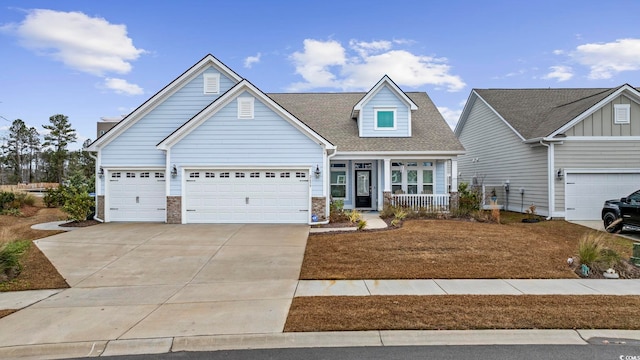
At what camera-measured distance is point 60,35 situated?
17375 millimetres

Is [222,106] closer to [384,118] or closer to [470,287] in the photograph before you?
[384,118]

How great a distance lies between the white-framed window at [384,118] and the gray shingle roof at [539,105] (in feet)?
21.3

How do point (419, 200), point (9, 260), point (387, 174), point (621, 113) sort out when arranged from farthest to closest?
1. point (387, 174)
2. point (419, 200)
3. point (621, 113)
4. point (9, 260)

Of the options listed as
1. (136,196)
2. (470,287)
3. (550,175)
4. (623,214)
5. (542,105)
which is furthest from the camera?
(542,105)

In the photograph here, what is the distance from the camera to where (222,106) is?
14.8 m

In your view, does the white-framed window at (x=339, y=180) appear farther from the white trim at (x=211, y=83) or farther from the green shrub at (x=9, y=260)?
the green shrub at (x=9, y=260)

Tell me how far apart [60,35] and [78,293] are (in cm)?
1583

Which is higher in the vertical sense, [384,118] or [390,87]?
[390,87]

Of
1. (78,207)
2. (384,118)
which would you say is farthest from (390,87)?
(78,207)

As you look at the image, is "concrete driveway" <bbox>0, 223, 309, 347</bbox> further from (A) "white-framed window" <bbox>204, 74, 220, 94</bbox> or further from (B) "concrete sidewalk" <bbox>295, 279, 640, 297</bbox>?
(A) "white-framed window" <bbox>204, 74, 220, 94</bbox>

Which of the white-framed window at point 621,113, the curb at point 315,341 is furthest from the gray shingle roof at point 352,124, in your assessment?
the curb at point 315,341

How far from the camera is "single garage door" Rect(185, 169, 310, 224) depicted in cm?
1483

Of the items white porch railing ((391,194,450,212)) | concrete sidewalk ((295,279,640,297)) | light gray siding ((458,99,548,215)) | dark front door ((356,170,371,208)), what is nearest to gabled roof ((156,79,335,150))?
white porch railing ((391,194,450,212))

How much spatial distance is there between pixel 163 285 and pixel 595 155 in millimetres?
18194
